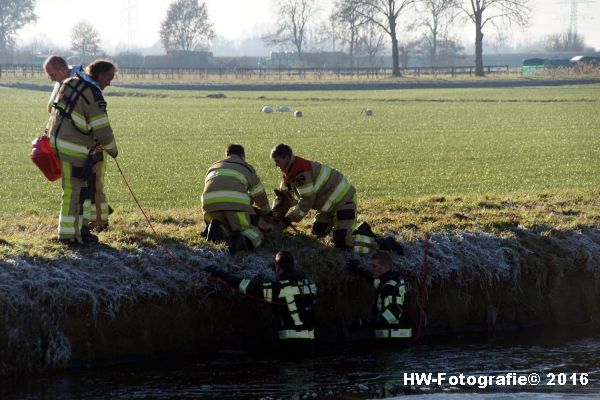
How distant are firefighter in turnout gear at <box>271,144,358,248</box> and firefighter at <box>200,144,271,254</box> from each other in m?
0.45

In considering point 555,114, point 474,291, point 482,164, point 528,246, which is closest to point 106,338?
point 474,291

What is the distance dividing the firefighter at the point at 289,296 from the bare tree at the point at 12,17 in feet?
429

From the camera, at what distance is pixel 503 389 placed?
9406 millimetres

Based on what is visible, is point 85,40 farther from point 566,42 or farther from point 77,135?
point 77,135

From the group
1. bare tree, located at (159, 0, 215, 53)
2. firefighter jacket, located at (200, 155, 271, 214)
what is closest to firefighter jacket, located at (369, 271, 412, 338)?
firefighter jacket, located at (200, 155, 271, 214)

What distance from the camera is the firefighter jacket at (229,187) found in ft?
36.2

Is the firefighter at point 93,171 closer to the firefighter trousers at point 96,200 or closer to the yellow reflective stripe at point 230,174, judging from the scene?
the firefighter trousers at point 96,200

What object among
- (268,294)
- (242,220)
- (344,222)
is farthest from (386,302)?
(242,220)

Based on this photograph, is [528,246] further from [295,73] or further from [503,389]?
[295,73]

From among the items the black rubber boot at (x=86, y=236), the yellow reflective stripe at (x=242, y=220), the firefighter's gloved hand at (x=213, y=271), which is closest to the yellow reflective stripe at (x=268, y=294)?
the firefighter's gloved hand at (x=213, y=271)

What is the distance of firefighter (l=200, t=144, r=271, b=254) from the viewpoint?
1102 centimetres

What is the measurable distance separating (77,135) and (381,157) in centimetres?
1281

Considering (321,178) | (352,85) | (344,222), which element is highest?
(352,85)

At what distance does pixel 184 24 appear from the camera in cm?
13350
